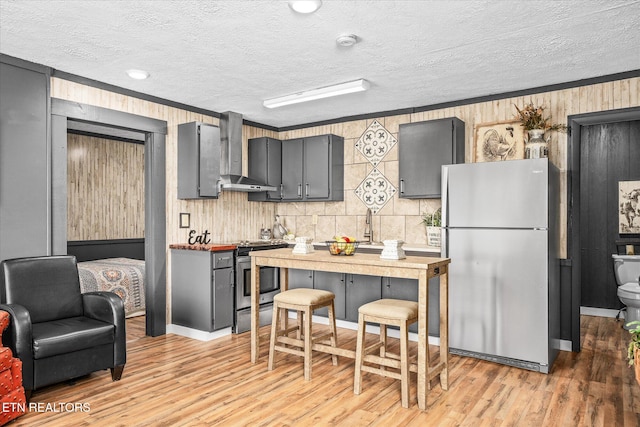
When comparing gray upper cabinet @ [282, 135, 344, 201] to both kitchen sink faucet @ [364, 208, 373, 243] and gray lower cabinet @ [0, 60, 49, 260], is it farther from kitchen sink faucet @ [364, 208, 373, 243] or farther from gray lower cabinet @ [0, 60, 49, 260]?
gray lower cabinet @ [0, 60, 49, 260]

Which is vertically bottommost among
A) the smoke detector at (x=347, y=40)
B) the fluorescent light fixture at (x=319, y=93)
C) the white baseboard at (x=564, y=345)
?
the white baseboard at (x=564, y=345)

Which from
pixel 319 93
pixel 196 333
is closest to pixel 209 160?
pixel 319 93

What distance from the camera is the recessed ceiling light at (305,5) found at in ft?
8.24

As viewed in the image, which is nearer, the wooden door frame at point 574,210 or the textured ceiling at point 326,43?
the textured ceiling at point 326,43

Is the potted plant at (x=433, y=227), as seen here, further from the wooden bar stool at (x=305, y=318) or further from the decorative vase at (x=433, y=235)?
the wooden bar stool at (x=305, y=318)

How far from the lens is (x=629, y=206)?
5383mm

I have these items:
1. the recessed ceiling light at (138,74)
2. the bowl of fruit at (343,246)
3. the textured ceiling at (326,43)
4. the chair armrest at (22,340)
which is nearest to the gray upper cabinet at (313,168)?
the textured ceiling at (326,43)

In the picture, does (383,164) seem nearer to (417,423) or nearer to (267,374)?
(267,374)

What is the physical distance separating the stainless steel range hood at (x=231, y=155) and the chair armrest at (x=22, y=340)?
96.5 inches

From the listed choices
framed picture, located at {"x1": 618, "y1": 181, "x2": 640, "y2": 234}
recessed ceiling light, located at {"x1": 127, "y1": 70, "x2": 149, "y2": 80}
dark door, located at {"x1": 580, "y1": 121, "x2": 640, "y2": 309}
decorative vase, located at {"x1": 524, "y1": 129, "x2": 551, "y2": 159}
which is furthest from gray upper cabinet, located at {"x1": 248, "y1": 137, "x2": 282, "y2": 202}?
framed picture, located at {"x1": 618, "y1": 181, "x2": 640, "y2": 234}

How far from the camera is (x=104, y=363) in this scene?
10.6 ft

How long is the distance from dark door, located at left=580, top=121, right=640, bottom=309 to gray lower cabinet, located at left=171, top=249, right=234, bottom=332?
457 centimetres

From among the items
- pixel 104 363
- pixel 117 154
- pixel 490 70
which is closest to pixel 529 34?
pixel 490 70

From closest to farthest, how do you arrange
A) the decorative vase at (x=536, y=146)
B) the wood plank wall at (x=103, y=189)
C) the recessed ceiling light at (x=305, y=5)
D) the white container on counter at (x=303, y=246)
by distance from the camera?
the recessed ceiling light at (x=305, y=5)
the white container on counter at (x=303, y=246)
the decorative vase at (x=536, y=146)
the wood plank wall at (x=103, y=189)
